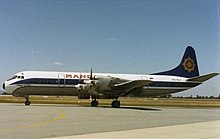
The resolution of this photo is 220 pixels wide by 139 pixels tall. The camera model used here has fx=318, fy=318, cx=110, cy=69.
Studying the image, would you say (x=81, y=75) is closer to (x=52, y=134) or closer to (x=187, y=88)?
(x=187, y=88)

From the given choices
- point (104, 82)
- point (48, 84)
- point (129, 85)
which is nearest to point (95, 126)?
point (104, 82)

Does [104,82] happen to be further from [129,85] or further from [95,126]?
[95,126]

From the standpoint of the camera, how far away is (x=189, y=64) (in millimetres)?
44375

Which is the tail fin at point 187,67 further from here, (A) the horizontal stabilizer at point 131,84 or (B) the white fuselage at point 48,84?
(A) the horizontal stabilizer at point 131,84

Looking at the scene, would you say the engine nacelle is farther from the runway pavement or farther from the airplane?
the runway pavement

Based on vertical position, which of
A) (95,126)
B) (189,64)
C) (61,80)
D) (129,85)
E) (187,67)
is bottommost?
(95,126)

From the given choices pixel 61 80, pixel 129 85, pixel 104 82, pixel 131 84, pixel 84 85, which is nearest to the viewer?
pixel 104 82

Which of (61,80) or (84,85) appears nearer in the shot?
(84,85)

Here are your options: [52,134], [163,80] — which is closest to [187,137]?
[52,134]

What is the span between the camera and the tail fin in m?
43.5

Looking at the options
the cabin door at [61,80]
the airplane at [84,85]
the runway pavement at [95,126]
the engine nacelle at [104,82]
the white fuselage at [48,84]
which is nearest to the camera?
the runway pavement at [95,126]

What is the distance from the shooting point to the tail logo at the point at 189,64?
4419cm

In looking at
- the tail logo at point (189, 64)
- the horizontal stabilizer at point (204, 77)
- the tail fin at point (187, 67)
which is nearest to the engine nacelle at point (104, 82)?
the tail fin at point (187, 67)

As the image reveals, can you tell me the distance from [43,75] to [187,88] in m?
18.5
